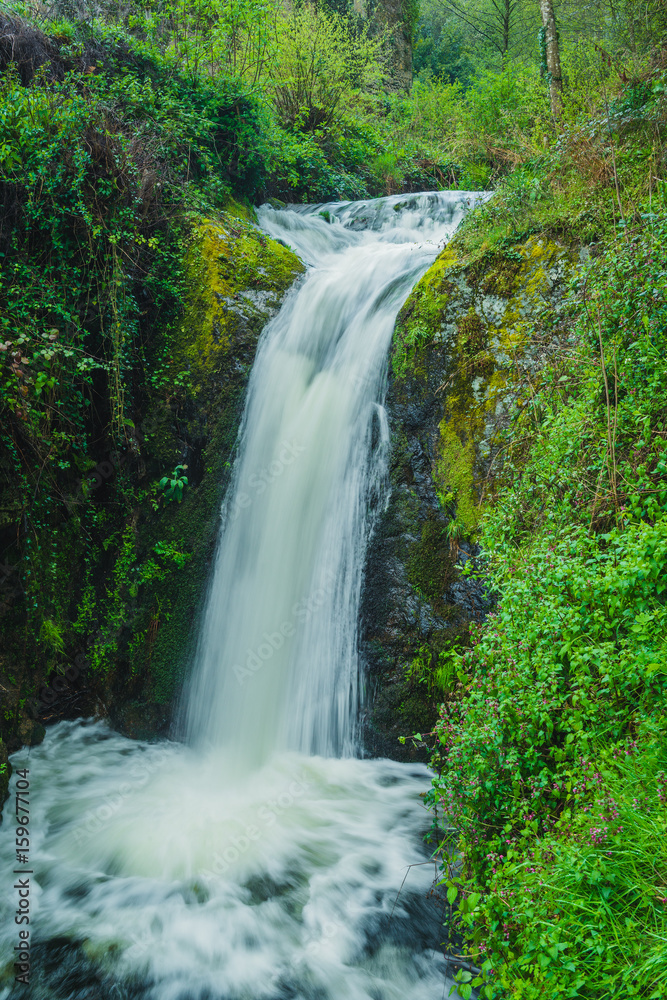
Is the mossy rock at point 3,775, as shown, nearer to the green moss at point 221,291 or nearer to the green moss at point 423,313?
the green moss at point 221,291

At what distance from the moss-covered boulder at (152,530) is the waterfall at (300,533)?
0.86ft

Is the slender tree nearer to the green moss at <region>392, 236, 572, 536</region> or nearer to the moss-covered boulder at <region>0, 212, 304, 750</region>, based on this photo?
the green moss at <region>392, 236, 572, 536</region>

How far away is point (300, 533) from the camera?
524 cm

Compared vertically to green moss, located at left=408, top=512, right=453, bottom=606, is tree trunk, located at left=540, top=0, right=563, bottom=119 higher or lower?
higher

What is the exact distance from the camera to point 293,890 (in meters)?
3.47

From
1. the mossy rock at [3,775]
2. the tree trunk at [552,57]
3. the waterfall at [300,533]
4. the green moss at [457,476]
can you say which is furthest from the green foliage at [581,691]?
the tree trunk at [552,57]

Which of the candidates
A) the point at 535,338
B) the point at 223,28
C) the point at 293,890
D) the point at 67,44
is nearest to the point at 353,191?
the point at 223,28

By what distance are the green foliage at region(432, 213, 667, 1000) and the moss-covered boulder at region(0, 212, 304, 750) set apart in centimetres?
314

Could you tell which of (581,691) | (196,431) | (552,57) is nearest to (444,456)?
(581,691)

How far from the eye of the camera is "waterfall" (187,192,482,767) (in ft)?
15.9

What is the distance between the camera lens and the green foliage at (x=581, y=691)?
200cm

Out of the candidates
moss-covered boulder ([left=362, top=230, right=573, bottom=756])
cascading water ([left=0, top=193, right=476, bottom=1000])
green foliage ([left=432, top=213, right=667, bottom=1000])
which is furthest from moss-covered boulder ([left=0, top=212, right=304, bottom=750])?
green foliage ([left=432, top=213, right=667, bottom=1000])

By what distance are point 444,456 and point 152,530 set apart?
3105 mm

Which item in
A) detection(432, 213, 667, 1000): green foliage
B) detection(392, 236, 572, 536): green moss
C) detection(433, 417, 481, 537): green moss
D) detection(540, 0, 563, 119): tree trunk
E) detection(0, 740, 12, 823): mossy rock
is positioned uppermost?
detection(540, 0, 563, 119): tree trunk
